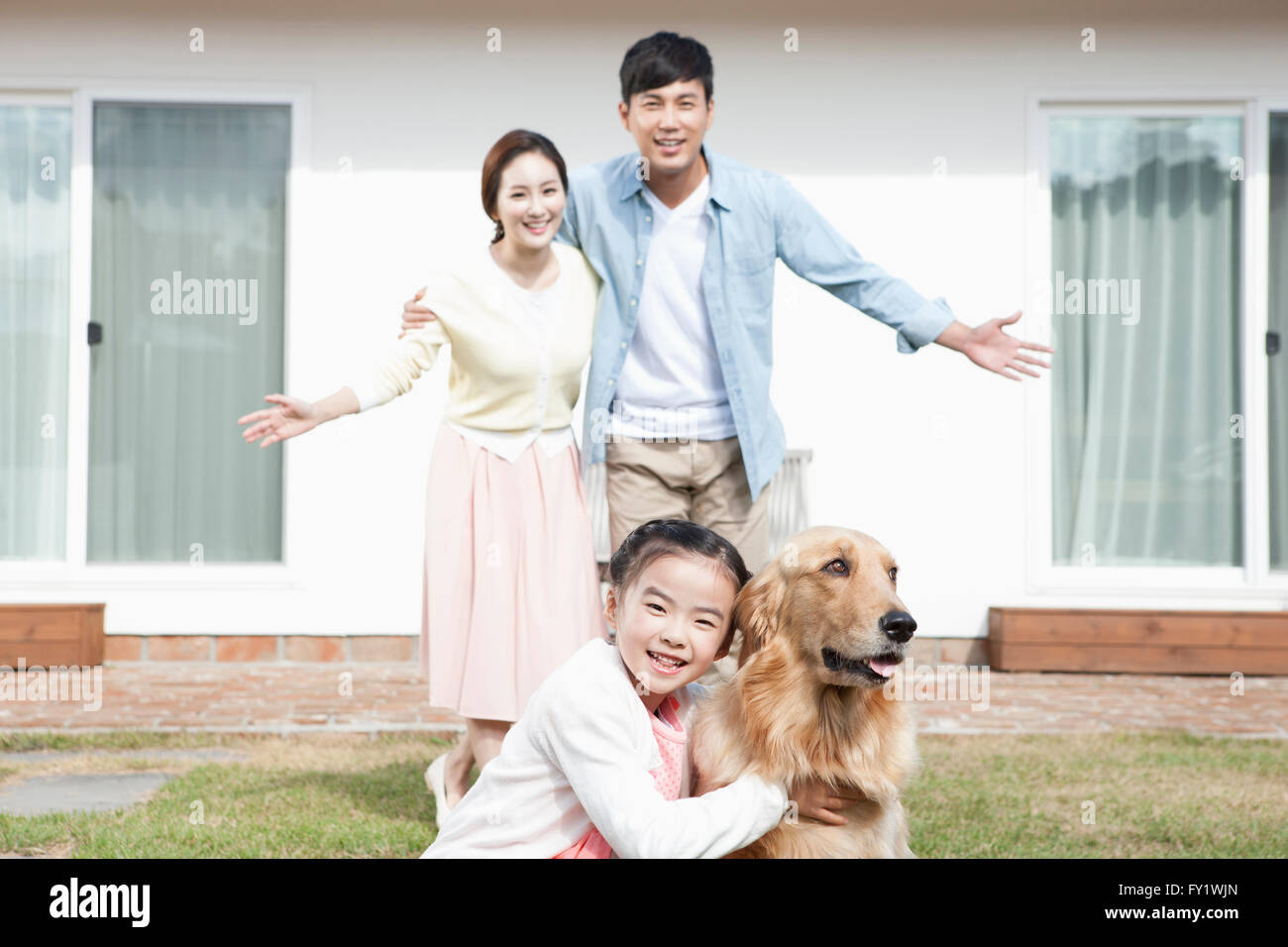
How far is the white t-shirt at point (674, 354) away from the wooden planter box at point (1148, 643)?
4.16m

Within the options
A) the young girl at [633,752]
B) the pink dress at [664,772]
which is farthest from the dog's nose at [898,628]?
the pink dress at [664,772]

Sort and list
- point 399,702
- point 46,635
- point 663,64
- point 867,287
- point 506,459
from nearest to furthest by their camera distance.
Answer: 1. point 663,64
2. point 506,459
3. point 867,287
4. point 399,702
5. point 46,635

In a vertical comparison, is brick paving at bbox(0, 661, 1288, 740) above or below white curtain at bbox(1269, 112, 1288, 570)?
below

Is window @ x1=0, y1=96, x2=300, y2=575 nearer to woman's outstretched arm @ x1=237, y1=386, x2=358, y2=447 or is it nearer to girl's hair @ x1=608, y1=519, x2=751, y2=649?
woman's outstretched arm @ x1=237, y1=386, x2=358, y2=447

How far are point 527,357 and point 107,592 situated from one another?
4793 millimetres

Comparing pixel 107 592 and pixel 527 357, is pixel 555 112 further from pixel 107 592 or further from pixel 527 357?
pixel 527 357

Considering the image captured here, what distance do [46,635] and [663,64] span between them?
5.20 meters

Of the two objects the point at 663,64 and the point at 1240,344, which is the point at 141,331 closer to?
the point at 663,64

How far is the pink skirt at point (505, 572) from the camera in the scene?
3682mm

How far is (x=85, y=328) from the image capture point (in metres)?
7.53

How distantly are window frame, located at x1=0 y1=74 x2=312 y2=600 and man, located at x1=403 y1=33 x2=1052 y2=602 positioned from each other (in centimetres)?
408

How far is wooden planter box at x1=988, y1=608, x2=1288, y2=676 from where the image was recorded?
23.8 feet

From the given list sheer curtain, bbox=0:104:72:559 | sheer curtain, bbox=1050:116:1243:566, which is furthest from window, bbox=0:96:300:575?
sheer curtain, bbox=1050:116:1243:566

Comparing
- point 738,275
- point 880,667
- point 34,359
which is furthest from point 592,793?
point 34,359
